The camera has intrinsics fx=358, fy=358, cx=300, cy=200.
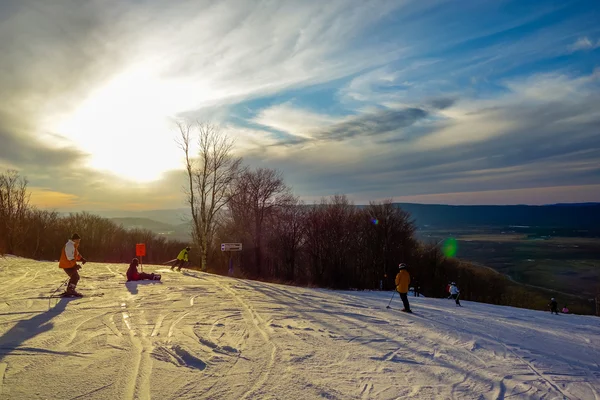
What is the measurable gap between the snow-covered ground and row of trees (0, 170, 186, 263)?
2873 centimetres

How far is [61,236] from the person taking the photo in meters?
53.4

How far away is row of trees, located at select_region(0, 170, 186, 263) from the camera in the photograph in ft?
126

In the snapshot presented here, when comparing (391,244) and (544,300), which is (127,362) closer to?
(391,244)

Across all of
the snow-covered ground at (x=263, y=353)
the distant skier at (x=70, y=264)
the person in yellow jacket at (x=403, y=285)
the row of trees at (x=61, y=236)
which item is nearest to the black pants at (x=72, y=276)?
the distant skier at (x=70, y=264)

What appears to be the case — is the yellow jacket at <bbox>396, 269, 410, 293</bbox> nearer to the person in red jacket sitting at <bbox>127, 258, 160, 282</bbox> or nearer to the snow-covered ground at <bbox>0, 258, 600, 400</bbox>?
the snow-covered ground at <bbox>0, 258, 600, 400</bbox>

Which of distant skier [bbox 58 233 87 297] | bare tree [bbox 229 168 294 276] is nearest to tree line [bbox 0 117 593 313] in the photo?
bare tree [bbox 229 168 294 276]

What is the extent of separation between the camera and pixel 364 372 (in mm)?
6691

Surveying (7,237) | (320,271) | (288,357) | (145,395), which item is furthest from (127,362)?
(320,271)

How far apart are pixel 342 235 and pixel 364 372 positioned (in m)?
48.1

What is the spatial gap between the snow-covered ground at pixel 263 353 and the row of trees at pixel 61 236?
28.7m

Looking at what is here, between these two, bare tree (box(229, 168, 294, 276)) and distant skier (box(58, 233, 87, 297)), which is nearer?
distant skier (box(58, 233, 87, 297))

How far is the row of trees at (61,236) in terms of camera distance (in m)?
38.5

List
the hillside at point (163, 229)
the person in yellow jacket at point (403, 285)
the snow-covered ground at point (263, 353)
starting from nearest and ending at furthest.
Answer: the snow-covered ground at point (263, 353), the person in yellow jacket at point (403, 285), the hillside at point (163, 229)

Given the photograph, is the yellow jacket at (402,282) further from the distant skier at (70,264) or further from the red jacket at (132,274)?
the red jacket at (132,274)
